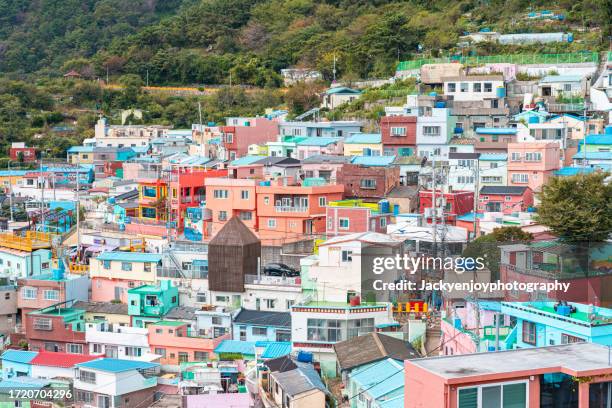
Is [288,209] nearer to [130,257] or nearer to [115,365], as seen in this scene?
[130,257]

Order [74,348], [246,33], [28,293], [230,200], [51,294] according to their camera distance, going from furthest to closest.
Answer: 1. [246,33]
2. [230,200]
3. [28,293]
4. [51,294]
5. [74,348]

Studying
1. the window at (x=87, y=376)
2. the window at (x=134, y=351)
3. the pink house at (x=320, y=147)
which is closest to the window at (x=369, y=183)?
the pink house at (x=320, y=147)

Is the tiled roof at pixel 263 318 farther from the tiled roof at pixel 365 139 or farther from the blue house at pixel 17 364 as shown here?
the tiled roof at pixel 365 139

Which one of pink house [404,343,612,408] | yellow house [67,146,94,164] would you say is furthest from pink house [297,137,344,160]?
pink house [404,343,612,408]

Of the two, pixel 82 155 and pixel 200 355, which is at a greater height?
pixel 82 155

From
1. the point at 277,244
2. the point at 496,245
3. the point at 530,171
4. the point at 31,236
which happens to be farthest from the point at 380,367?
the point at 31,236

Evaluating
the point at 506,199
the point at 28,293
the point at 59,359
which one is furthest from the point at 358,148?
the point at 59,359

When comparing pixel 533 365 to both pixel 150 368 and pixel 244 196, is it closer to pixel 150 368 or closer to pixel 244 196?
pixel 150 368
